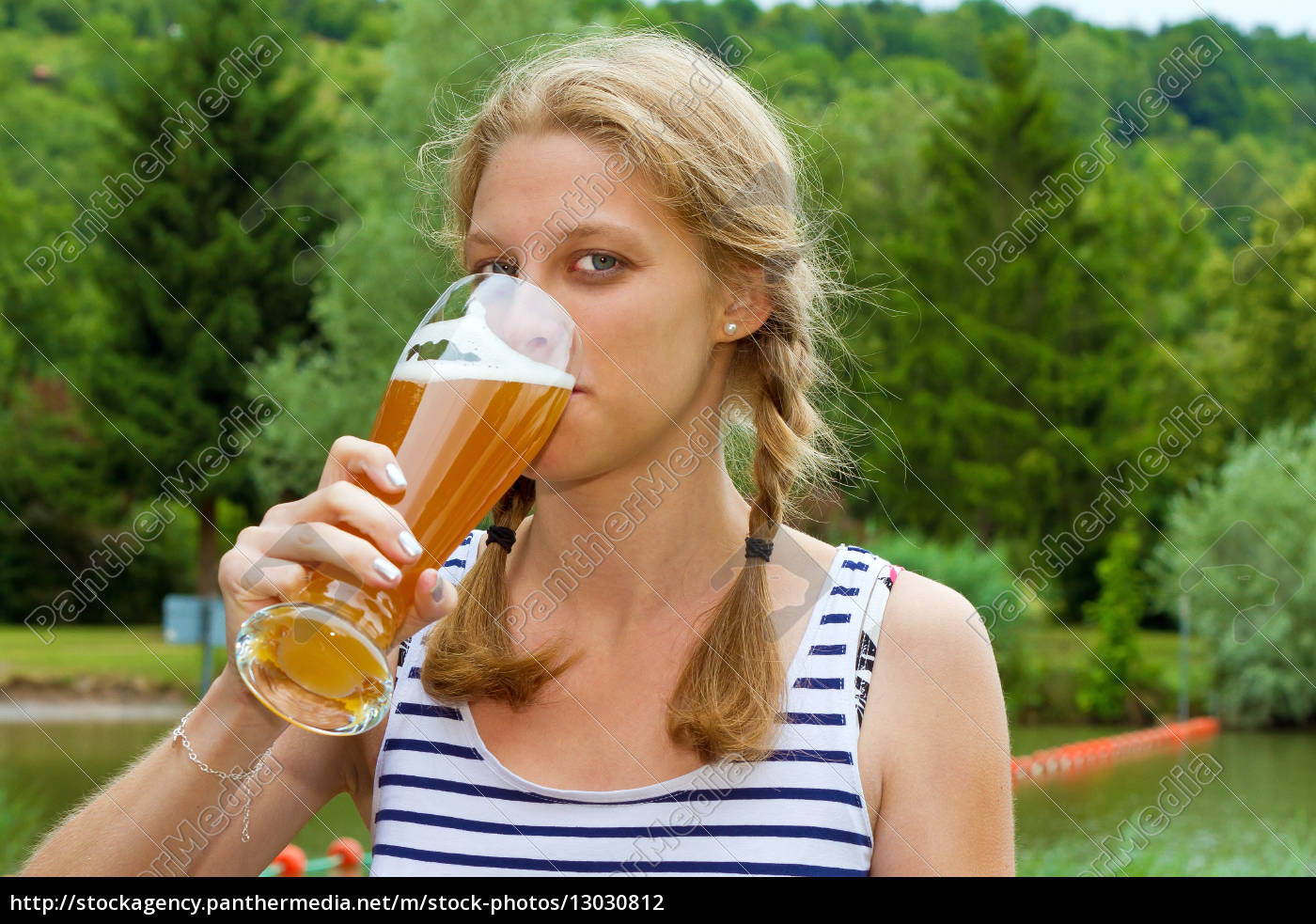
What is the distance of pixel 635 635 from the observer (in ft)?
5.62

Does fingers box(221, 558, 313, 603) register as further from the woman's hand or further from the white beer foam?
the white beer foam

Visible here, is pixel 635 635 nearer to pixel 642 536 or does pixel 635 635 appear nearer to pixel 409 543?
pixel 642 536

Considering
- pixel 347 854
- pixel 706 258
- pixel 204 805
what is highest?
pixel 706 258

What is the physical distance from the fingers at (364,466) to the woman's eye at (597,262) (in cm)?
36

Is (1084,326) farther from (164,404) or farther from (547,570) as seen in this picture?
(547,570)

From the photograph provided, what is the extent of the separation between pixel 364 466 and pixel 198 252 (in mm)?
26529

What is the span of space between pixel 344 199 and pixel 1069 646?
17652mm

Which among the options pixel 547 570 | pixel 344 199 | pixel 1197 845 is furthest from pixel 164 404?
pixel 547 570

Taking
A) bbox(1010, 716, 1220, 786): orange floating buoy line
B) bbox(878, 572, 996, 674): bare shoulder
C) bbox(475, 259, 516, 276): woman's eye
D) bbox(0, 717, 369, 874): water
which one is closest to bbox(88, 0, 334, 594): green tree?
bbox(0, 717, 369, 874): water

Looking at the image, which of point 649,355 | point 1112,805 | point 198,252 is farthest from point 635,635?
→ point 198,252

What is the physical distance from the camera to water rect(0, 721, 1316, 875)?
9031mm

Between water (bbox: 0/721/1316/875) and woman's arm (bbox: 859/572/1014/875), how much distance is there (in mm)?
7018

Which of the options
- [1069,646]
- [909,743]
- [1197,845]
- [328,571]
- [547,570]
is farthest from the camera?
[1069,646]
